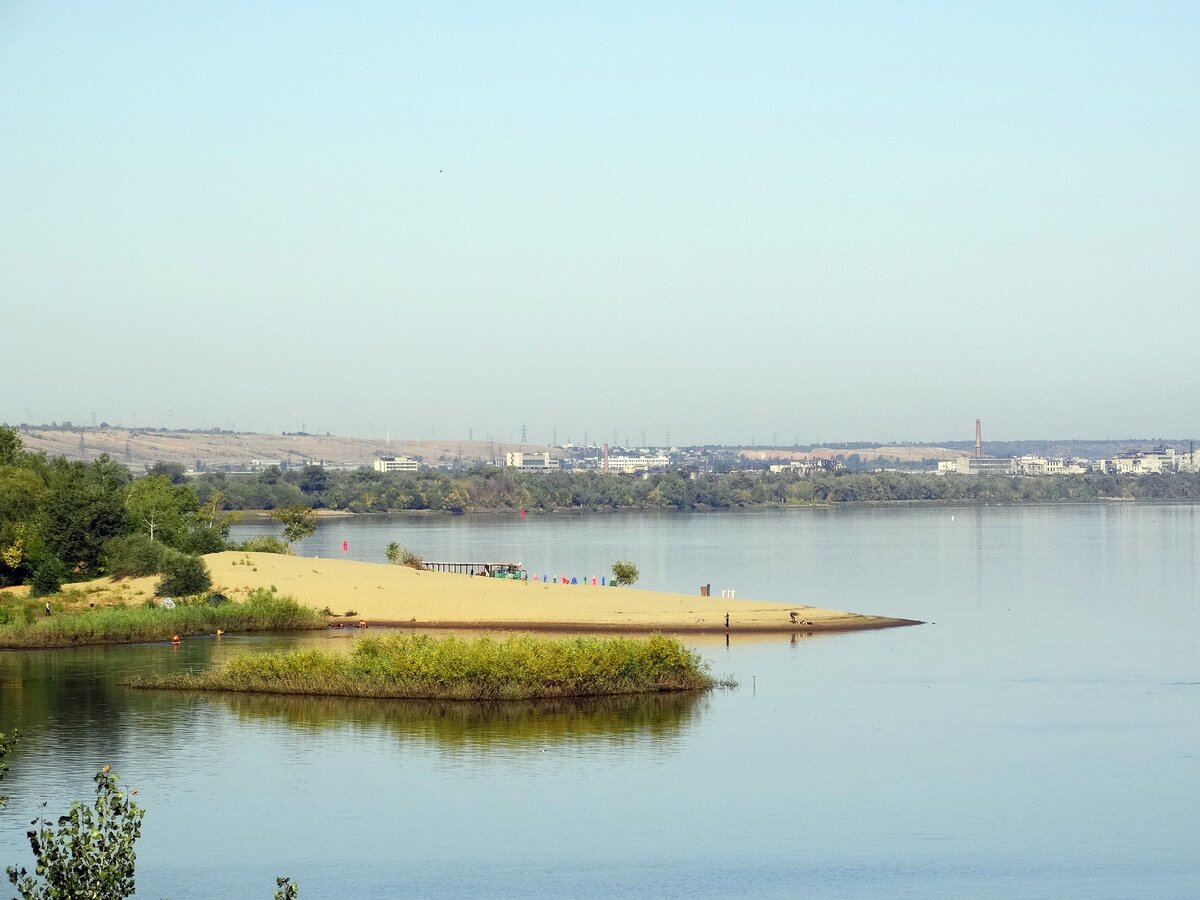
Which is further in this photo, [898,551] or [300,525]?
[898,551]

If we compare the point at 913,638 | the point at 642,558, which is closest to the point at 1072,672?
the point at 913,638

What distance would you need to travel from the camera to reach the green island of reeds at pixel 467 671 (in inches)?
2083

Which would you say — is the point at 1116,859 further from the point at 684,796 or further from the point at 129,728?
the point at 129,728

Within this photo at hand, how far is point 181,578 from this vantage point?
78625mm

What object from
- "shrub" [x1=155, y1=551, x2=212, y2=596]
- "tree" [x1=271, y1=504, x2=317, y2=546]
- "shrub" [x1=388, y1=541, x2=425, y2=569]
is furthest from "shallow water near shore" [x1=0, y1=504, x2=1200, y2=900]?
"tree" [x1=271, y1=504, x2=317, y2=546]

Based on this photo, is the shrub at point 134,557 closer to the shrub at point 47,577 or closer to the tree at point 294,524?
the shrub at point 47,577

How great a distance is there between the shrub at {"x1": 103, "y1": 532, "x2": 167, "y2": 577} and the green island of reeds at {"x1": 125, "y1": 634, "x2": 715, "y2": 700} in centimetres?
2370

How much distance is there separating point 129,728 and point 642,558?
93.1 m

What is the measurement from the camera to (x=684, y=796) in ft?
133

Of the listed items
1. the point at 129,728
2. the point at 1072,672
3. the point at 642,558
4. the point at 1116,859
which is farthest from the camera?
the point at 642,558

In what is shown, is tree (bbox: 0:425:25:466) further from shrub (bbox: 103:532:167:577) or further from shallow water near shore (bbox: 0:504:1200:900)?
shallow water near shore (bbox: 0:504:1200:900)

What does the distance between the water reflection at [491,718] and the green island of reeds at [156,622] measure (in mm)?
17883

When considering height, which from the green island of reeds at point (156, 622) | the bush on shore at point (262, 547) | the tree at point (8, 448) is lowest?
the green island of reeds at point (156, 622)

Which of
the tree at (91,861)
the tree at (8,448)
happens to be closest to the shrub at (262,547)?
the tree at (8,448)
